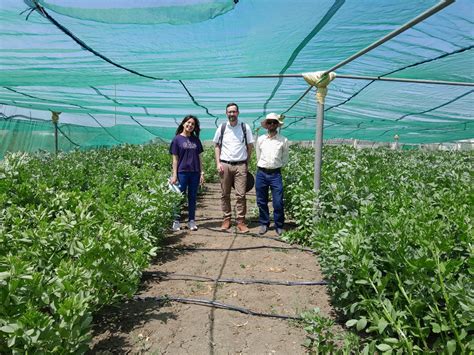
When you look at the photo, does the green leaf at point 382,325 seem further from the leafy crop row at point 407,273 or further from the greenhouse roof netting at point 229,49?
the greenhouse roof netting at point 229,49

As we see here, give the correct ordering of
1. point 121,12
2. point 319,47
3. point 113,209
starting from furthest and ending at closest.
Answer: point 319,47 → point 113,209 → point 121,12

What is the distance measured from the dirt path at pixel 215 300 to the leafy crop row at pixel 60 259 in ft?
0.94

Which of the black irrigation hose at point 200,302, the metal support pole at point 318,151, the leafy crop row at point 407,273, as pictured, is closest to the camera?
the leafy crop row at point 407,273

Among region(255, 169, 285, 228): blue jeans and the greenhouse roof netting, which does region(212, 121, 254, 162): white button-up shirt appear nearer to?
region(255, 169, 285, 228): blue jeans

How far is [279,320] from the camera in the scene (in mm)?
2643

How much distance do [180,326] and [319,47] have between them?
9.92 feet

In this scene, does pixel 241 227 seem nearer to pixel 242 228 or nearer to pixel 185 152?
pixel 242 228

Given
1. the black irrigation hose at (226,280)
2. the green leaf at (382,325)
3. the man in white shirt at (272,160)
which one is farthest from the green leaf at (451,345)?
the man in white shirt at (272,160)

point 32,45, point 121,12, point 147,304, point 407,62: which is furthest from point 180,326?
point 407,62

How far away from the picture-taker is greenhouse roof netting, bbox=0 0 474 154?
284cm

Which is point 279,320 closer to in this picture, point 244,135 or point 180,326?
point 180,326

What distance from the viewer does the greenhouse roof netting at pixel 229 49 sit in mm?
2840

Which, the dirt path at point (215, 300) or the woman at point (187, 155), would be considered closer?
the dirt path at point (215, 300)

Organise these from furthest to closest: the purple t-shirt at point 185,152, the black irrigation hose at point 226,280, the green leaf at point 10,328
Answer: the purple t-shirt at point 185,152 → the black irrigation hose at point 226,280 → the green leaf at point 10,328
